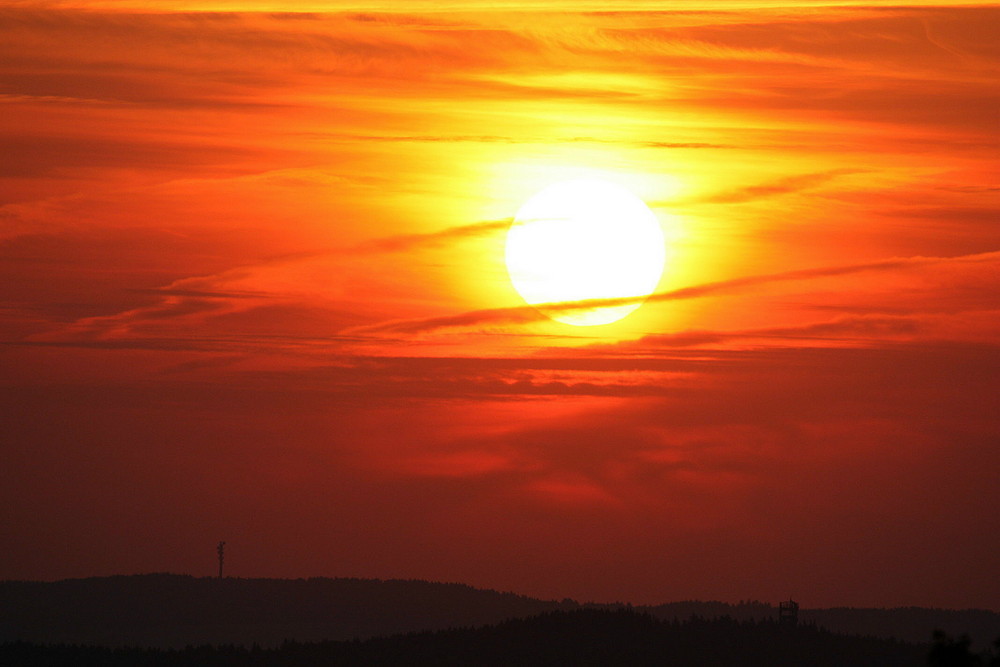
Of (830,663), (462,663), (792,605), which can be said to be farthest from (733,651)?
(792,605)

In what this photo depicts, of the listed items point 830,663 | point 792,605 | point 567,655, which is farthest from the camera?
point 567,655

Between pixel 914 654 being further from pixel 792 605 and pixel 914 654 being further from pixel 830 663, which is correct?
pixel 792 605

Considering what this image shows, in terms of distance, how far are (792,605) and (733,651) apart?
56835 millimetres

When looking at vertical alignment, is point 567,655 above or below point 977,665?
above

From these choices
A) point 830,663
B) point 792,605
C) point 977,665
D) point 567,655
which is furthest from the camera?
point 567,655

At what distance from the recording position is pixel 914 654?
178500 mm

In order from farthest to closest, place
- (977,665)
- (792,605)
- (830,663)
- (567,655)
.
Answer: (567,655), (830,663), (792,605), (977,665)

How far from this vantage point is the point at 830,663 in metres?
174

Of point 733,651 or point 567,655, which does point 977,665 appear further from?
point 567,655

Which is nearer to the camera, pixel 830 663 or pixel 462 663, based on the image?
pixel 830 663

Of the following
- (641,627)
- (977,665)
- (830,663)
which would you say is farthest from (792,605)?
(977,665)

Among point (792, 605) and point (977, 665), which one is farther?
point (792, 605)

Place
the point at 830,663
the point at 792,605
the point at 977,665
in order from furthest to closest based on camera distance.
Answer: the point at 830,663, the point at 792,605, the point at 977,665

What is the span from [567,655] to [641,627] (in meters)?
9.08
